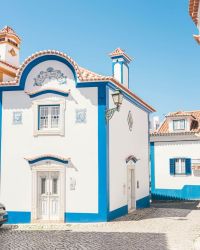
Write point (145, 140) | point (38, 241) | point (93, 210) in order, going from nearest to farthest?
1. point (38, 241)
2. point (93, 210)
3. point (145, 140)

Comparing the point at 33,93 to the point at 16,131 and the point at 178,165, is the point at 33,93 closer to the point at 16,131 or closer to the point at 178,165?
the point at 16,131

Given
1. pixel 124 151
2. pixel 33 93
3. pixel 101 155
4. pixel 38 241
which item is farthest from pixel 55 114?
pixel 38 241

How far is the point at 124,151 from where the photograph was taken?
16.1m

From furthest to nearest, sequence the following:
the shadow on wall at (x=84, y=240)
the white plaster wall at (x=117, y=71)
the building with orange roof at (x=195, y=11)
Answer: the white plaster wall at (x=117, y=71), the shadow on wall at (x=84, y=240), the building with orange roof at (x=195, y=11)

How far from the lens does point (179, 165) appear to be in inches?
907

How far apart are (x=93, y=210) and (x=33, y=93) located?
4.98 meters

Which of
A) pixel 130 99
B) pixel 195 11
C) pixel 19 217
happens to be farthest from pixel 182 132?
pixel 195 11

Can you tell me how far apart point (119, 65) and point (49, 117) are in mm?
4899

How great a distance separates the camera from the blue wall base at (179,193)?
2264cm

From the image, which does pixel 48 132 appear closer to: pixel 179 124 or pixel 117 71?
pixel 117 71

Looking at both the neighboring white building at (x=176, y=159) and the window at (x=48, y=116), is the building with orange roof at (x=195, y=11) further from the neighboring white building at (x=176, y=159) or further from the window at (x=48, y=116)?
the neighboring white building at (x=176, y=159)

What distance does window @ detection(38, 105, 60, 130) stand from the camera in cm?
1429

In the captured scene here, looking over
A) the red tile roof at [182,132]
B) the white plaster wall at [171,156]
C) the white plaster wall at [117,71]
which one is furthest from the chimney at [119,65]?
the white plaster wall at [171,156]

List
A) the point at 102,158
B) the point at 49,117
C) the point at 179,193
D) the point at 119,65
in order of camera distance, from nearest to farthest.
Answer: the point at 102,158 < the point at 49,117 < the point at 119,65 < the point at 179,193
